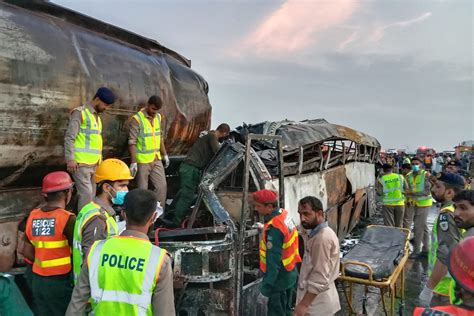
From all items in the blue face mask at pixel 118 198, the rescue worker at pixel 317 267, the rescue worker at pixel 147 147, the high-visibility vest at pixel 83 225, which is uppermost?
the rescue worker at pixel 147 147

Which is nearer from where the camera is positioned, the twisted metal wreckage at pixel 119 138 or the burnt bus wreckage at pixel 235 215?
the twisted metal wreckage at pixel 119 138

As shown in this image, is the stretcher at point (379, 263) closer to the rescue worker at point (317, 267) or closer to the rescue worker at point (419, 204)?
the rescue worker at point (317, 267)

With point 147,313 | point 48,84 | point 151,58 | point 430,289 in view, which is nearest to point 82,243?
point 147,313

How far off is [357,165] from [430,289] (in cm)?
618

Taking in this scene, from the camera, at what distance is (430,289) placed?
9.96ft

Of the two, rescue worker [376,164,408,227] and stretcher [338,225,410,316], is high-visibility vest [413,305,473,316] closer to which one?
stretcher [338,225,410,316]

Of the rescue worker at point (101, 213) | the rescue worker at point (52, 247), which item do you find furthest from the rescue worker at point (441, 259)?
the rescue worker at point (52, 247)

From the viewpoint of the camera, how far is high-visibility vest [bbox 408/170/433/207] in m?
7.71

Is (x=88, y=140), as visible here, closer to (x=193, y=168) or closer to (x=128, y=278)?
(x=193, y=168)

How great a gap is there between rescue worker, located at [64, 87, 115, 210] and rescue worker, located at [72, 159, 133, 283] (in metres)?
0.94

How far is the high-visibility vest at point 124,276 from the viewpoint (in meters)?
1.80

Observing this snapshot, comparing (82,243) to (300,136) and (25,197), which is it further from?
(300,136)

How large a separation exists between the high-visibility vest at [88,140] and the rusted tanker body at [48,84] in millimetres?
181

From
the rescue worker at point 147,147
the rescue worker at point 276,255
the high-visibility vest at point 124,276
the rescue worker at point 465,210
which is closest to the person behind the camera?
the high-visibility vest at point 124,276
